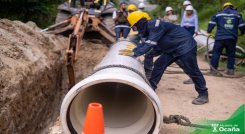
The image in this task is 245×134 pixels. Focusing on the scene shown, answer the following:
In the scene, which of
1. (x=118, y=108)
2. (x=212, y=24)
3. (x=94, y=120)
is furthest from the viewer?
(x=212, y=24)

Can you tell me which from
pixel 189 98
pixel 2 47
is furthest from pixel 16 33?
pixel 189 98

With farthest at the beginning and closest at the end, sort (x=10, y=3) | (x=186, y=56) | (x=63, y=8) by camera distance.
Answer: (x=10, y=3), (x=63, y=8), (x=186, y=56)

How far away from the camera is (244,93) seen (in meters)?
8.14

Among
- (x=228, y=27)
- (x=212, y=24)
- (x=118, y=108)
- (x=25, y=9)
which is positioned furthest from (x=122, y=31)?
(x=118, y=108)

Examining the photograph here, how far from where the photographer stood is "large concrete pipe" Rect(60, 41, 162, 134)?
4.30 m

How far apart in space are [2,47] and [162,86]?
3500 mm

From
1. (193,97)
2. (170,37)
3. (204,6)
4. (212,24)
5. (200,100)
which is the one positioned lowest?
(204,6)

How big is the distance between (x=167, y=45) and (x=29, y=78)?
7.76 feet

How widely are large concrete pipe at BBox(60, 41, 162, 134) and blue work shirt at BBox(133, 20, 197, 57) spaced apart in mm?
605

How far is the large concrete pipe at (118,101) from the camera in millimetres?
4301

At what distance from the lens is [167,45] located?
6.73m

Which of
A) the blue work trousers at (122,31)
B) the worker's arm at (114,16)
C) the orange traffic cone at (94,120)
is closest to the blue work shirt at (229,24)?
the blue work trousers at (122,31)

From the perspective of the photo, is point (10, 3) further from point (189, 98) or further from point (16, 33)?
point (189, 98)

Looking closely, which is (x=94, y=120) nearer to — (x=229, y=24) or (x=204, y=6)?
(x=229, y=24)
